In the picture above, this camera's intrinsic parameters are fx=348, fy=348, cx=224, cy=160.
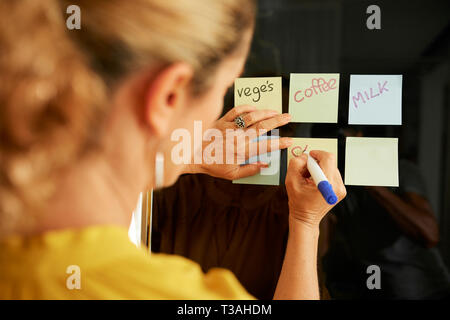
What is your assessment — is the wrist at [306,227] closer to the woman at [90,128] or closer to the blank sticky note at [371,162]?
the blank sticky note at [371,162]

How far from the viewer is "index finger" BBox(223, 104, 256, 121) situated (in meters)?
0.63

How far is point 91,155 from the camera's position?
0.36 meters

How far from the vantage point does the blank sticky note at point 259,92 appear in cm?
62

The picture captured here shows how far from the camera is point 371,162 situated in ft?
1.97

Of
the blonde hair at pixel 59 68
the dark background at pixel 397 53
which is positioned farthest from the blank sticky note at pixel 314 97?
the blonde hair at pixel 59 68

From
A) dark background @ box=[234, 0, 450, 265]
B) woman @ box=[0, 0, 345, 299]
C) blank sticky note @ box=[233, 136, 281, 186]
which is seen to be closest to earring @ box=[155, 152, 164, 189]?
woman @ box=[0, 0, 345, 299]

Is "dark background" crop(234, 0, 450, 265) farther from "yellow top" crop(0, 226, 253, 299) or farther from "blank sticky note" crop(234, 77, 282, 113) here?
"yellow top" crop(0, 226, 253, 299)

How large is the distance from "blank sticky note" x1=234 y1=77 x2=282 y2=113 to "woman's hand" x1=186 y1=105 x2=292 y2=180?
11mm

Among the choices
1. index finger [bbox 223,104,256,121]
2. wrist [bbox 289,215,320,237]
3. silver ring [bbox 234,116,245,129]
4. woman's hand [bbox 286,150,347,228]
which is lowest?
wrist [bbox 289,215,320,237]

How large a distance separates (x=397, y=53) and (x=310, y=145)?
0.21 metres

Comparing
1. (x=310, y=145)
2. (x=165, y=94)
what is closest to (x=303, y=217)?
(x=310, y=145)

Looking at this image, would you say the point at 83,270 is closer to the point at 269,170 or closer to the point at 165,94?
the point at 165,94

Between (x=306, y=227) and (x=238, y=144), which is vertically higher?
(x=238, y=144)
